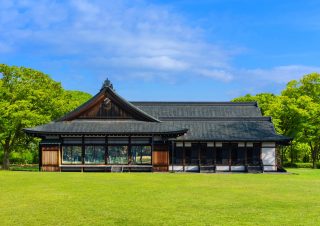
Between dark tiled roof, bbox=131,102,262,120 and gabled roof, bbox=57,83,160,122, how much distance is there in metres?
4.57

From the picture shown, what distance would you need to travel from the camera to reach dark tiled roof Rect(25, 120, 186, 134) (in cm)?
3759

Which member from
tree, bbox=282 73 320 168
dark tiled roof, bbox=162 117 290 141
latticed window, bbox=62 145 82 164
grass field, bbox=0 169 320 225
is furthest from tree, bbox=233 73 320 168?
grass field, bbox=0 169 320 225

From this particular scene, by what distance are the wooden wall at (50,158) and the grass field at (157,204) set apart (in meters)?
14.8

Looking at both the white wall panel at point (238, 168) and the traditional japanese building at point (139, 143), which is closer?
the traditional japanese building at point (139, 143)

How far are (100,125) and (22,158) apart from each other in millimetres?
26804

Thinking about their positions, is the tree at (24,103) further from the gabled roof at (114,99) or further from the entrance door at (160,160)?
the entrance door at (160,160)

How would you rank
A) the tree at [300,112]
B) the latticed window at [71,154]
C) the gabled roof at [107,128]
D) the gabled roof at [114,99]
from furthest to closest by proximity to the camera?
the tree at [300,112] < the gabled roof at [114,99] < the latticed window at [71,154] < the gabled roof at [107,128]

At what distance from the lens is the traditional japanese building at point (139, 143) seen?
3838 centimetres

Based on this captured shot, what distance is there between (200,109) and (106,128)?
39.2 ft

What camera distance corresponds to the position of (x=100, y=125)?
39.5 metres

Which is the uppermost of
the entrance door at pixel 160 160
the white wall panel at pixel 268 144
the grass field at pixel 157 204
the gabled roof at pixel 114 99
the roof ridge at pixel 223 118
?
the gabled roof at pixel 114 99

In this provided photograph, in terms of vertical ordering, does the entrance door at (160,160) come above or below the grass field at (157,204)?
above

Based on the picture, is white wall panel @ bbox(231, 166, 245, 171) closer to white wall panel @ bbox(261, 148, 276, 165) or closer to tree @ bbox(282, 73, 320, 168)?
white wall panel @ bbox(261, 148, 276, 165)

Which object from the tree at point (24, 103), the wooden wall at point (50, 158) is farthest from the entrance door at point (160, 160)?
the tree at point (24, 103)
